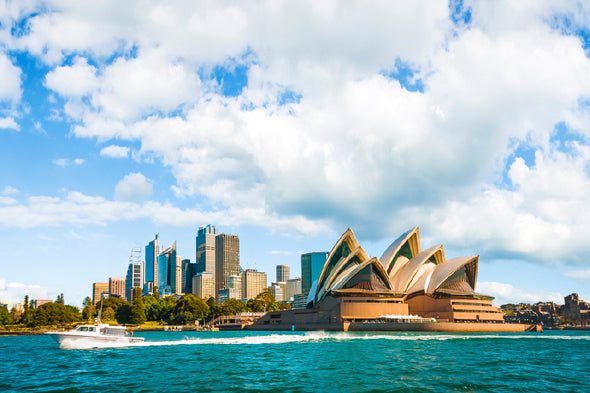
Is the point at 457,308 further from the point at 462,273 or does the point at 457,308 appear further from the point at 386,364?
the point at 386,364

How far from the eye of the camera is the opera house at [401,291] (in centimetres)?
11162

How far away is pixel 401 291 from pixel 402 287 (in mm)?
1415

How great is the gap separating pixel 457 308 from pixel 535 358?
232ft

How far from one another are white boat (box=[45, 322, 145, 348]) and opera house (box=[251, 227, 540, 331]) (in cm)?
6352

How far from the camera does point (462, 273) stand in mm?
117812

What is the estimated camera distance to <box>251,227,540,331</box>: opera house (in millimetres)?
111625

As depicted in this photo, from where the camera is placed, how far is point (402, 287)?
395 ft

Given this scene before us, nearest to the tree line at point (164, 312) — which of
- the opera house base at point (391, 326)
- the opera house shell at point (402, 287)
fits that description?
the opera house base at point (391, 326)

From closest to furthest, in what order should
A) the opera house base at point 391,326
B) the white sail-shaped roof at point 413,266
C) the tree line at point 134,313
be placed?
the opera house base at point 391,326, the white sail-shaped roof at point 413,266, the tree line at point 134,313

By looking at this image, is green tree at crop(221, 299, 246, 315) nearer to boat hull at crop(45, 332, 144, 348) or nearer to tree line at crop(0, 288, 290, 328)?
tree line at crop(0, 288, 290, 328)

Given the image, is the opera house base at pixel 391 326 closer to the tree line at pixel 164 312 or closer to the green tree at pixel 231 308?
the tree line at pixel 164 312

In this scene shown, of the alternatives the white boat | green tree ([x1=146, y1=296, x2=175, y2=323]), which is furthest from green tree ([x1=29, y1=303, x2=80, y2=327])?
the white boat

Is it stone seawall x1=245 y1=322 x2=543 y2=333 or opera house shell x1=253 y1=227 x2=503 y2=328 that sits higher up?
opera house shell x1=253 y1=227 x2=503 y2=328

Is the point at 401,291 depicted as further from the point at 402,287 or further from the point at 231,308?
the point at 231,308
